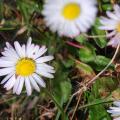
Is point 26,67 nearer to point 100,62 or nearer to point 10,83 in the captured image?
point 10,83

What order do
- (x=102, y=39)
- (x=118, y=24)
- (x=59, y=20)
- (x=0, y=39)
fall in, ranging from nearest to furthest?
(x=59, y=20) → (x=118, y=24) → (x=102, y=39) → (x=0, y=39)

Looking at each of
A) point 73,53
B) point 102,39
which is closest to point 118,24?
point 102,39

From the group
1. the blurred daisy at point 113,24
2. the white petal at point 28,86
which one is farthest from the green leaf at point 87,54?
the white petal at point 28,86

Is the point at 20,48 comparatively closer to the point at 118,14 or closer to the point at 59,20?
the point at 59,20

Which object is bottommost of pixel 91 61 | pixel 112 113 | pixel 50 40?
pixel 112 113

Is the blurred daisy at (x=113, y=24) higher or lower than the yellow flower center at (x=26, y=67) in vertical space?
higher

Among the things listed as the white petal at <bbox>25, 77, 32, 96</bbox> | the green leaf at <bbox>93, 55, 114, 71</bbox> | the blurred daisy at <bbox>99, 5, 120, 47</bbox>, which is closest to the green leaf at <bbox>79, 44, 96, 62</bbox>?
the green leaf at <bbox>93, 55, 114, 71</bbox>

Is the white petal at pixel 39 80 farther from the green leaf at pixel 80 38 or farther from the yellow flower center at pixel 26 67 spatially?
the green leaf at pixel 80 38
